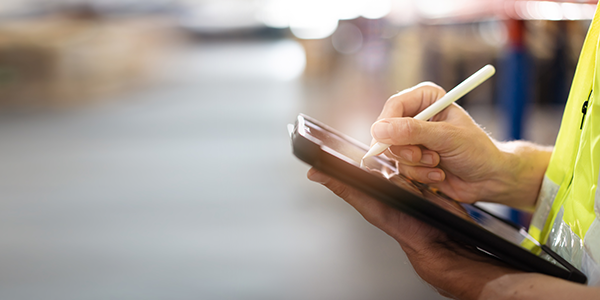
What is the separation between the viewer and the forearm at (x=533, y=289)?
481 millimetres

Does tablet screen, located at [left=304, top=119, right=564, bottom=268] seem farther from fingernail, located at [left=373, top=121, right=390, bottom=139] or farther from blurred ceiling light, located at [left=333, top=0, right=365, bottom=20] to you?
blurred ceiling light, located at [left=333, top=0, right=365, bottom=20]

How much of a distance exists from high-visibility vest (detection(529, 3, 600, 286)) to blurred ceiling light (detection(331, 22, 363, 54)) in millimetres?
7560

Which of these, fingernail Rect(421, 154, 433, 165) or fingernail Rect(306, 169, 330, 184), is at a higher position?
fingernail Rect(306, 169, 330, 184)

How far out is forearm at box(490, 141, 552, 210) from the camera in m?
0.79

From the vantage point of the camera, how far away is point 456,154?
72 centimetres

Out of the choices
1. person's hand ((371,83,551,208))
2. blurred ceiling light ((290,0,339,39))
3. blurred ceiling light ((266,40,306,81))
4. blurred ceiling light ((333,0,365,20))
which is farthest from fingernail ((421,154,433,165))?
blurred ceiling light ((290,0,339,39))

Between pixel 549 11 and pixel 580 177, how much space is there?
1.05 metres

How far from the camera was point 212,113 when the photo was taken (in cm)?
438

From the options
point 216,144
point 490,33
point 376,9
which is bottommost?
point 216,144

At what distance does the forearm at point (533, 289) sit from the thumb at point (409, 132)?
205 millimetres

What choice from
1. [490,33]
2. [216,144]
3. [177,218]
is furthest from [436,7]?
[177,218]

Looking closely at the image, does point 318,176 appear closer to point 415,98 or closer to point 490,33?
point 415,98

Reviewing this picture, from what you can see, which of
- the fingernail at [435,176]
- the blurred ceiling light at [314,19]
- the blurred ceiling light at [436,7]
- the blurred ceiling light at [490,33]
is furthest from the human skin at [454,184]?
the blurred ceiling light at [314,19]

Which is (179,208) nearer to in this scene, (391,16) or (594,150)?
(594,150)
